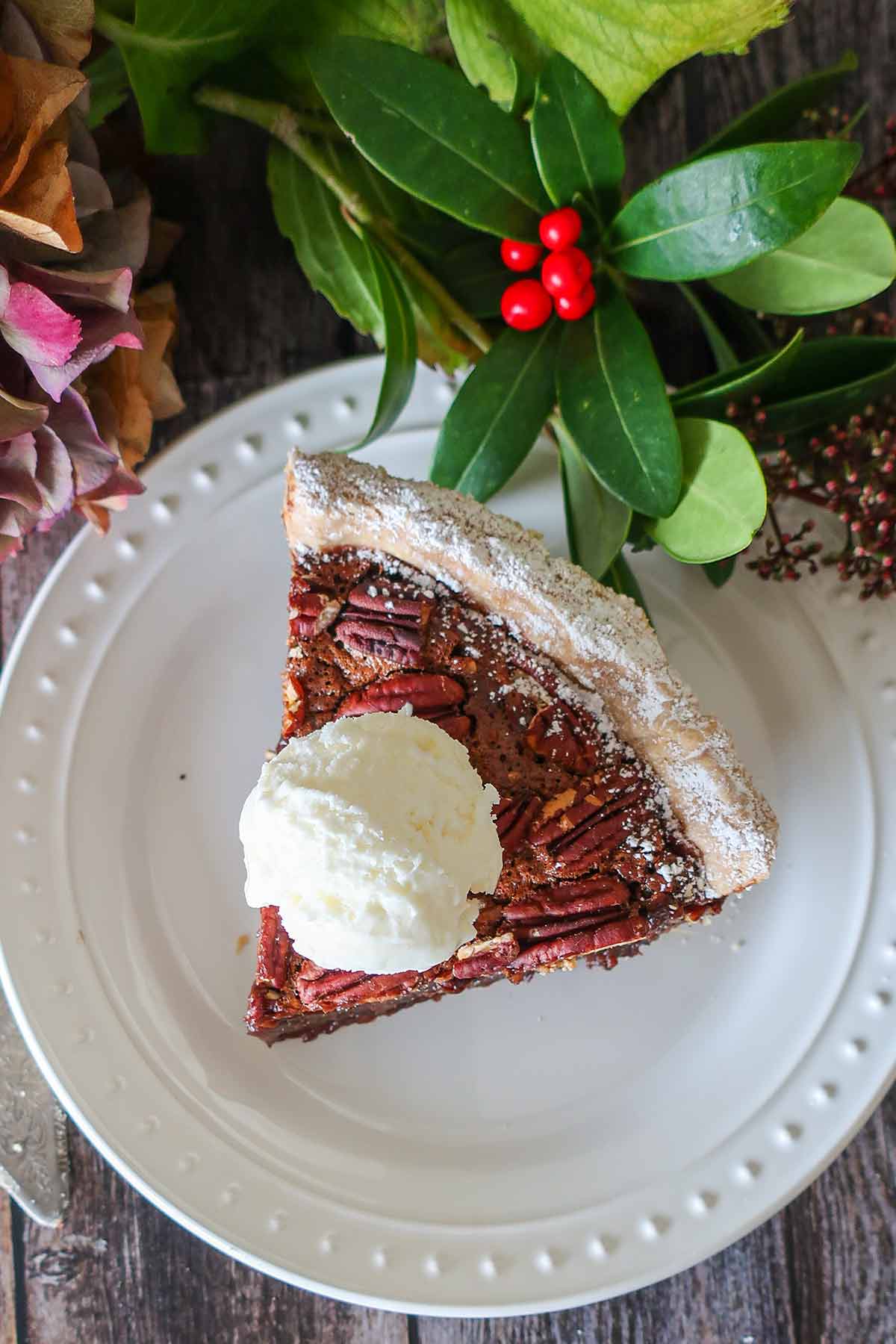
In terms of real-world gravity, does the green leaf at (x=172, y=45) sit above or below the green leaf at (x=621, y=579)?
above

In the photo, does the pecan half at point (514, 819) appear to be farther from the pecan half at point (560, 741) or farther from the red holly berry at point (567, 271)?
the red holly berry at point (567, 271)

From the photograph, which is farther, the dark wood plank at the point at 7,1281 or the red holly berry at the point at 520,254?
the dark wood plank at the point at 7,1281

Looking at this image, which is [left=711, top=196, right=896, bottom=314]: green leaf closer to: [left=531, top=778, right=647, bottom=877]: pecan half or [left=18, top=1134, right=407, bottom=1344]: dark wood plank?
[left=531, top=778, right=647, bottom=877]: pecan half

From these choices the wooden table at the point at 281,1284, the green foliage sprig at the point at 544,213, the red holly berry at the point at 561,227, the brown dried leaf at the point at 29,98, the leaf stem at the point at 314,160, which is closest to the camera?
the brown dried leaf at the point at 29,98

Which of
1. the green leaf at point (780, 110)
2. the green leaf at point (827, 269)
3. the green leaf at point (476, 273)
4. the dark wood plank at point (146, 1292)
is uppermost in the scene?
the green leaf at point (780, 110)

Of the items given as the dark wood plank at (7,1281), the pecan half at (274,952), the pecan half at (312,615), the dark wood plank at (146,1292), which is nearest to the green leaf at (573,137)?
the pecan half at (312,615)

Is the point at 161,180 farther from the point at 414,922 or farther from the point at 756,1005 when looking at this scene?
the point at 756,1005
